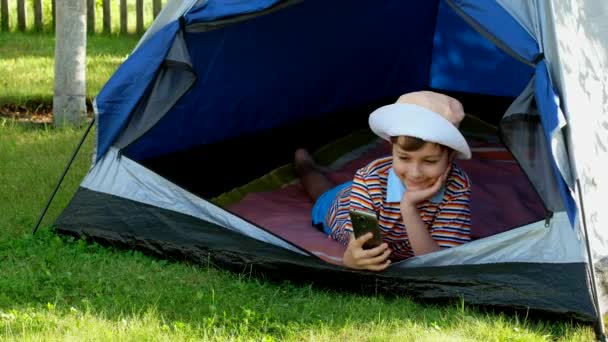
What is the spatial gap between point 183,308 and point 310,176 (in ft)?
5.54

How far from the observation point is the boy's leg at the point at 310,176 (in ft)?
17.2

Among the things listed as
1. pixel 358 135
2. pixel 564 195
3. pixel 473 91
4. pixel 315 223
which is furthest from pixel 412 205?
pixel 473 91

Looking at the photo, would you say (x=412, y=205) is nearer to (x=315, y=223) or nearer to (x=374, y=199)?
(x=374, y=199)

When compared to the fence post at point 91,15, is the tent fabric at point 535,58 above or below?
above

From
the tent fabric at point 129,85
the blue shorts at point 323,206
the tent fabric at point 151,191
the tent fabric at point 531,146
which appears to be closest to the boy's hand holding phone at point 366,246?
the tent fabric at point 151,191

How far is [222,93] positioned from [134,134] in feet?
2.75

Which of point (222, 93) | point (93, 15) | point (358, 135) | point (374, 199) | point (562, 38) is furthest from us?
point (93, 15)

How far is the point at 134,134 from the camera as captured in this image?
174 inches

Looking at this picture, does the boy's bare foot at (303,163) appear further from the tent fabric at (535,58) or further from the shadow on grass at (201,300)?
the tent fabric at (535,58)

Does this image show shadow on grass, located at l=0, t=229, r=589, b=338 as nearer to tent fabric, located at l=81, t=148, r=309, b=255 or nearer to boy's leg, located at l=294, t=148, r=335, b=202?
tent fabric, located at l=81, t=148, r=309, b=255

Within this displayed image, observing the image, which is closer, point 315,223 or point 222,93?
point 315,223

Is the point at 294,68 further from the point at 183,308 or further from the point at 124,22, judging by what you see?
the point at 124,22

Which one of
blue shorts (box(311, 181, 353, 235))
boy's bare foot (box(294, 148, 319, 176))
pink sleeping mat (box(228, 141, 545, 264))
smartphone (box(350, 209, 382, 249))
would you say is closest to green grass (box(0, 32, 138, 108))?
boy's bare foot (box(294, 148, 319, 176))

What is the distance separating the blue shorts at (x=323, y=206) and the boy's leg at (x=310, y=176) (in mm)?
255
